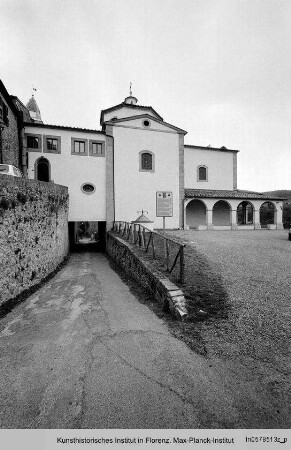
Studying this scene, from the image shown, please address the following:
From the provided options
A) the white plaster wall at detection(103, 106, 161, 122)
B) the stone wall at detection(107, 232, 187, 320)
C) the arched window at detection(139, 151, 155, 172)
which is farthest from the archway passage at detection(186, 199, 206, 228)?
the stone wall at detection(107, 232, 187, 320)

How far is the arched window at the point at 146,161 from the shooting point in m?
19.2

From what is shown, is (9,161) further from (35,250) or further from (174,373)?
(174,373)

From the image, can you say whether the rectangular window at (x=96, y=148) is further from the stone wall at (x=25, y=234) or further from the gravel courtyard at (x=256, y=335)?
the gravel courtyard at (x=256, y=335)

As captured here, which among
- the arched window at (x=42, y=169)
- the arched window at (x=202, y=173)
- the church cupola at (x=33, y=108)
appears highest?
the church cupola at (x=33, y=108)

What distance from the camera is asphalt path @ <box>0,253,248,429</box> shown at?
251cm

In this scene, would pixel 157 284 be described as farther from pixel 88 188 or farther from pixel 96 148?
pixel 96 148

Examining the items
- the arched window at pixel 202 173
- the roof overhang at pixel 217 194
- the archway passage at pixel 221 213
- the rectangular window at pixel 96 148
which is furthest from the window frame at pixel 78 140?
the archway passage at pixel 221 213

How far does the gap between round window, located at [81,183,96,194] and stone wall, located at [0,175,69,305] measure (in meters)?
5.56

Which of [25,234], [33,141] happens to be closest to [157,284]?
[25,234]

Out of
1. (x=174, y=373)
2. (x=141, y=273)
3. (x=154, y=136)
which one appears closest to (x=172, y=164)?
(x=154, y=136)

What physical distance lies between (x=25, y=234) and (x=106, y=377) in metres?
6.85

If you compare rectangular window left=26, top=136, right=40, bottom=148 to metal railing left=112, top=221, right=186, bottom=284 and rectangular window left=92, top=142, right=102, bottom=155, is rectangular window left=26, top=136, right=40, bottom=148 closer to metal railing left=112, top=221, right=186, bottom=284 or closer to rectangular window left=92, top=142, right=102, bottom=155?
rectangular window left=92, top=142, right=102, bottom=155

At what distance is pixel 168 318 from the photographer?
4.93 m

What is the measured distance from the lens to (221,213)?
23922mm
